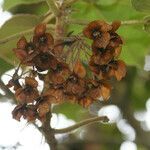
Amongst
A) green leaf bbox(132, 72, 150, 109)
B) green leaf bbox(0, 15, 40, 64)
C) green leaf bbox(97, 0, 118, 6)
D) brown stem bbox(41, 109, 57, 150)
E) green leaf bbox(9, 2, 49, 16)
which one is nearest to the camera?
brown stem bbox(41, 109, 57, 150)

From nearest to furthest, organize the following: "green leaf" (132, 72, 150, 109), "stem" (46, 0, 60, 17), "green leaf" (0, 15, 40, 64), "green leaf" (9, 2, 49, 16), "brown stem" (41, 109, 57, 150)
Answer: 1. "brown stem" (41, 109, 57, 150)
2. "stem" (46, 0, 60, 17)
3. "green leaf" (0, 15, 40, 64)
4. "green leaf" (9, 2, 49, 16)
5. "green leaf" (132, 72, 150, 109)

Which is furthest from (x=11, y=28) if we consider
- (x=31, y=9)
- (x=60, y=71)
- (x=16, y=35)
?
(x=31, y=9)

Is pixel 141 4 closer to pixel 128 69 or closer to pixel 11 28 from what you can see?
pixel 11 28

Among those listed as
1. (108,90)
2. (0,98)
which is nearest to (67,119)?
(0,98)

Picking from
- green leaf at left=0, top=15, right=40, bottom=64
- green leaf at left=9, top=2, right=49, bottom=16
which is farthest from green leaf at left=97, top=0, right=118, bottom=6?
green leaf at left=0, top=15, right=40, bottom=64

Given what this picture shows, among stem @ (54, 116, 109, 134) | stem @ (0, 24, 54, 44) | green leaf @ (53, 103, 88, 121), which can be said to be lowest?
green leaf @ (53, 103, 88, 121)

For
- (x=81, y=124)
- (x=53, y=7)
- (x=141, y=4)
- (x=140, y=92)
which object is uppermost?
(x=53, y=7)

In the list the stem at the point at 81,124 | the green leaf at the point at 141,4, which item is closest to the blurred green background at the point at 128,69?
the green leaf at the point at 141,4

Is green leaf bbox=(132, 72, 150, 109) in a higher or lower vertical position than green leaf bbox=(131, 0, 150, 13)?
lower

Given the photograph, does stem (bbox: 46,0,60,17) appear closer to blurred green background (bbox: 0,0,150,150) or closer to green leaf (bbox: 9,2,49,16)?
blurred green background (bbox: 0,0,150,150)
